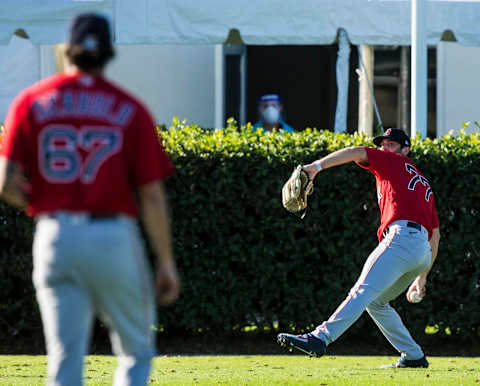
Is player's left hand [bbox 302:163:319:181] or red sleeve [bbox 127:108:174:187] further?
player's left hand [bbox 302:163:319:181]

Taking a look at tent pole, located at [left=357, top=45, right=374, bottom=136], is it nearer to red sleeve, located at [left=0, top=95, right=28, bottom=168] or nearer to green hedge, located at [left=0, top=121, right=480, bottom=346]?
green hedge, located at [left=0, top=121, right=480, bottom=346]

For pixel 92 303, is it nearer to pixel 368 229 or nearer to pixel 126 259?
pixel 126 259

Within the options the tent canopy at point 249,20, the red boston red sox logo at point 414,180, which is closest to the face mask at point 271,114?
the tent canopy at point 249,20

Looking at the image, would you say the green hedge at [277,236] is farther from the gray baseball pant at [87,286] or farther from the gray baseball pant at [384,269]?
the gray baseball pant at [87,286]

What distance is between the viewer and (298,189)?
24.4ft

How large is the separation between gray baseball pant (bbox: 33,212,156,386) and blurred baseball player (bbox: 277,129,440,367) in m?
3.68

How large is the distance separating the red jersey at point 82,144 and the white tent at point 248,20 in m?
6.54

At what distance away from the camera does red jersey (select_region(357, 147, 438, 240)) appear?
746 cm

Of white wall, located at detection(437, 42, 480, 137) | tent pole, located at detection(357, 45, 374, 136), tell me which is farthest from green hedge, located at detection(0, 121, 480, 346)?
white wall, located at detection(437, 42, 480, 137)

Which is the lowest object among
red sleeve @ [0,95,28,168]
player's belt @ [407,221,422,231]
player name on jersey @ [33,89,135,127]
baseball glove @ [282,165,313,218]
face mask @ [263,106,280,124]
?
player's belt @ [407,221,422,231]

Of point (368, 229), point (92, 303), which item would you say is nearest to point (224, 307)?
point (368, 229)

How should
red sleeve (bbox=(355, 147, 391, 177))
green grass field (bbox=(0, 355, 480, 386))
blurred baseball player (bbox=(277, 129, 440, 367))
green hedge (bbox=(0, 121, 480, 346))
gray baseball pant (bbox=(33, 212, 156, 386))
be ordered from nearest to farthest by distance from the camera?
1. gray baseball pant (bbox=(33, 212, 156, 386))
2. green grass field (bbox=(0, 355, 480, 386))
3. blurred baseball player (bbox=(277, 129, 440, 367))
4. red sleeve (bbox=(355, 147, 391, 177))
5. green hedge (bbox=(0, 121, 480, 346))

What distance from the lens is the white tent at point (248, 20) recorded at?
10062 millimetres

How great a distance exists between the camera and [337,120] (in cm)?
1116
